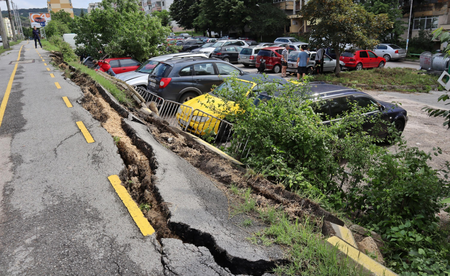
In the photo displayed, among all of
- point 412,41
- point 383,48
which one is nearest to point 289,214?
point 383,48

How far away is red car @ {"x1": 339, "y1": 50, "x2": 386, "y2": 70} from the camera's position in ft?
73.5

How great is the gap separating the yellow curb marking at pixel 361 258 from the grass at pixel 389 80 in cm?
1342

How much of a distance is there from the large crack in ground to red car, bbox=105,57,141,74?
27.0 feet

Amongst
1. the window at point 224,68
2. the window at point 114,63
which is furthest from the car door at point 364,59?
the window at point 114,63

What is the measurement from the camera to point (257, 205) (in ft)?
15.1

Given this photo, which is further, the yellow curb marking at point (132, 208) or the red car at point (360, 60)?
the red car at point (360, 60)

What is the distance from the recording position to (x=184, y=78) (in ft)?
36.4

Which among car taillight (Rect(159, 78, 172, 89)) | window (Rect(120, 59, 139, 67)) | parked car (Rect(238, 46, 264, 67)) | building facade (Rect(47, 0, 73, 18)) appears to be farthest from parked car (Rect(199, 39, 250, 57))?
building facade (Rect(47, 0, 73, 18))

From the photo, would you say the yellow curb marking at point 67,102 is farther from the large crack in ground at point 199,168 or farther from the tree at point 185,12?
the tree at point 185,12

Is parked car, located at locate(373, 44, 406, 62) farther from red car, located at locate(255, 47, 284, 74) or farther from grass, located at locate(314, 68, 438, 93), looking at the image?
red car, located at locate(255, 47, 284, 74)

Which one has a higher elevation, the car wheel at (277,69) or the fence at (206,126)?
the fence at (206,126)

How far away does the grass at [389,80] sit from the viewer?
16.5 m

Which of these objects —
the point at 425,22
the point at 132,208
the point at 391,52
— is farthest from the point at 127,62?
the point at 425,22

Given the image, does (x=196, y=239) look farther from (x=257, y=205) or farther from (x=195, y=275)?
(x=257, y=205)
